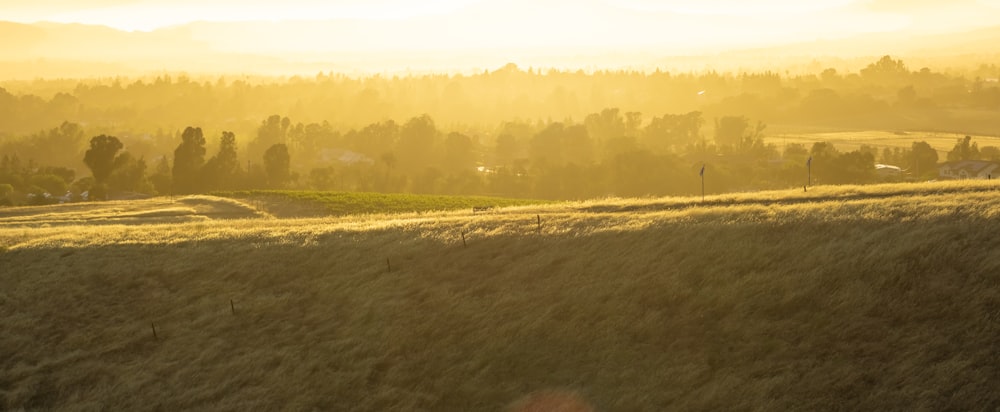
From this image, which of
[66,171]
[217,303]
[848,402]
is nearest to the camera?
[848,402]

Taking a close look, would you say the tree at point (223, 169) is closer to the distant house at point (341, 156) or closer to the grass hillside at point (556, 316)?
the distant house at point (341, 156)

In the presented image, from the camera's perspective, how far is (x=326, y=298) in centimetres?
3500

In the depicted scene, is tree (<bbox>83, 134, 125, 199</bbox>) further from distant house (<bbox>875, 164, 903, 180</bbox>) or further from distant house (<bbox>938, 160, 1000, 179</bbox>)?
distant house (<bbox>938, 160, 1000, 179</bbox>)

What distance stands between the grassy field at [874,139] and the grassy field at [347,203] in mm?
87796

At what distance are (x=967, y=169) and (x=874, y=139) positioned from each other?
52.1m

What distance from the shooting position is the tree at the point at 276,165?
123 metres

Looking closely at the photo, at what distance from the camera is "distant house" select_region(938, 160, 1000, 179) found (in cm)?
10488

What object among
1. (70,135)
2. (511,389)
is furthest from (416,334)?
(70,135)

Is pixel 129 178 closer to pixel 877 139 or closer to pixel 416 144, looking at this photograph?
pixel 416 144

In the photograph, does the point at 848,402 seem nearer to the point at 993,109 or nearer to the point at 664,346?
the point at 664,346

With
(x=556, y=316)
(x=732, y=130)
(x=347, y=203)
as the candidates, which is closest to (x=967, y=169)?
(x=732, y=130)

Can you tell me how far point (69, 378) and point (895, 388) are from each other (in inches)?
1003

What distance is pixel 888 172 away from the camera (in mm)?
116125

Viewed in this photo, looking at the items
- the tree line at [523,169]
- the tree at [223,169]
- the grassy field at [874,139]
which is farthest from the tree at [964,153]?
the tree at [223,169]
